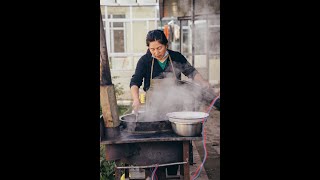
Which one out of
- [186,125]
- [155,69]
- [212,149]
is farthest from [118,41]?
[186,125]

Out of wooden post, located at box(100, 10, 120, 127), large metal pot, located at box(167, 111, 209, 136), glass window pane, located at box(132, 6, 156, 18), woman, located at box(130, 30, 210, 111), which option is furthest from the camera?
glass window pane, located at box(132, 6, 156, 18)

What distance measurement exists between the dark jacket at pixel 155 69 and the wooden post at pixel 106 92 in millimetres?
816

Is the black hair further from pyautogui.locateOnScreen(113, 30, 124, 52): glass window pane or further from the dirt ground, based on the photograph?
pyautogui.locateOnScreen(113, 30, 124, 52): glass window pane

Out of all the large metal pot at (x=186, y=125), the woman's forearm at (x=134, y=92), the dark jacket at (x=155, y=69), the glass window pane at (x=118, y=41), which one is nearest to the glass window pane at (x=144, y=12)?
the glass window pane at (x=118, y=41)

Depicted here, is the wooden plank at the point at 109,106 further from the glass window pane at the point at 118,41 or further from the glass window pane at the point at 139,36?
the glass window pane at the point at 118,41

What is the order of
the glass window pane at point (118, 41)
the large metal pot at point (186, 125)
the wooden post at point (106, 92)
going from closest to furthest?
the wooden post at point (106, 92) → the large metal pot at point (186, 125) → the glass window pane at point (118, 41)

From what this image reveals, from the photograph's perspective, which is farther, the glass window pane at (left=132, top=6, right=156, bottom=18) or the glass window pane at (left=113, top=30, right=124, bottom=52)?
the glass window pane at (left=113, top=30, right=124, bottom=52)

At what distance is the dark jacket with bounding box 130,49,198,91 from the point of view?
12.2 ft

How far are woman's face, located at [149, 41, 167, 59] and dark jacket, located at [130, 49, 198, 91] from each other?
78 mm

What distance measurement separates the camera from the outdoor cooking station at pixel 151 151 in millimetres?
2934

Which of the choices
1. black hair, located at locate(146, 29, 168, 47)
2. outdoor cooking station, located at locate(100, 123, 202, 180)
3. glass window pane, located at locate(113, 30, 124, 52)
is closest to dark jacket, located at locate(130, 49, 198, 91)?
black hair, located at locate(146, 29, 168, 47)
